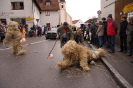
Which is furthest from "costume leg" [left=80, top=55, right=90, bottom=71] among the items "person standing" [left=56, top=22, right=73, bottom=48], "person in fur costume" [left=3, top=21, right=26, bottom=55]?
"person in fur costume" [left=3, top=21, right=26, bottom=55]

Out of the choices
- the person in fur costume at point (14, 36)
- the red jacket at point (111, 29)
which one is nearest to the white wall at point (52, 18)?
the person in fur costume at point (14, 36)

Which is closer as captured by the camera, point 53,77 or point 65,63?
point 53,77

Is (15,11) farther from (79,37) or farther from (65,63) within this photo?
(65,63)

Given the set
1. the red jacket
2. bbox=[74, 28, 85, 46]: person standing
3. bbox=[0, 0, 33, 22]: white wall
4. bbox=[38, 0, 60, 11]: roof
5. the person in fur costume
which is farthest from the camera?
bbox=[38, 0, 60, 11]: roof

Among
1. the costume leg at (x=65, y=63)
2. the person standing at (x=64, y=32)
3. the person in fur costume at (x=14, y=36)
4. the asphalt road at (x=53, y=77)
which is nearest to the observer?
the asphalt road at (x=53, y=77)

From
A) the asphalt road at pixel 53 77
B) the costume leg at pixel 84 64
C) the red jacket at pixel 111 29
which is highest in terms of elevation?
the red jacket at pixel 111 29

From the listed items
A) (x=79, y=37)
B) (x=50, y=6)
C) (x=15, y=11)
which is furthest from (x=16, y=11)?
(x=79, y=37)

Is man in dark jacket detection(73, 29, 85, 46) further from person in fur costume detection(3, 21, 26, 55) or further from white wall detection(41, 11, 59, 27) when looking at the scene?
white wall detection(41, 11, 59, 27)

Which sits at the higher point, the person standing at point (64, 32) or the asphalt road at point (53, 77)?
the person standing at point (64, 32)

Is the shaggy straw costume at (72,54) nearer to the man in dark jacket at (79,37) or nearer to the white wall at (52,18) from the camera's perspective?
the man in dark jacket at (79,37)

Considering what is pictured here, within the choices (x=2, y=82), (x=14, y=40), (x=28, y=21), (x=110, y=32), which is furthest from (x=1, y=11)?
(x=2, y=82)

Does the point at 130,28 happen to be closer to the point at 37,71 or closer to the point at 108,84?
the point at 108,84

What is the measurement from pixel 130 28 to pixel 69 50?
3.67m

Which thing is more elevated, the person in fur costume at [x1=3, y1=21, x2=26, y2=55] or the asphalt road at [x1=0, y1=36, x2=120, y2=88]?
the person in fur costume at [x1=3, y1=21, x2=26, y2=55]
